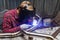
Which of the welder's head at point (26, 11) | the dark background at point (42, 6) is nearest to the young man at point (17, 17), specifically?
the welder's head at point (26, 11)

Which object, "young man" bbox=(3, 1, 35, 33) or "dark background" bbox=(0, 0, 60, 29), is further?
"dark background" bbox=(0, 0, 60, 29)

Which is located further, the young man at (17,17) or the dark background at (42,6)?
the dark background at (42,6)

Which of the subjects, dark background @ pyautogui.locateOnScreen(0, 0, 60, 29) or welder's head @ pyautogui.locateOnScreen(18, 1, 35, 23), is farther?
dark background @ pyautogui.locateOnScreen(0, 0, 60, 29)

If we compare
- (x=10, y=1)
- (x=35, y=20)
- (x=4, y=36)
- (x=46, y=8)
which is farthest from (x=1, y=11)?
(x=4, y=36)

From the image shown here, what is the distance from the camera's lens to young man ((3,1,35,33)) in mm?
2482

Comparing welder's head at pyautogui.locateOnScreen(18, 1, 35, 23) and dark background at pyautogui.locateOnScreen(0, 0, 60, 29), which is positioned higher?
welder's head at pyautogui.locateOnScreen(18, 1, 35, 23)

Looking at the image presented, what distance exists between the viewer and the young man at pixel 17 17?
248 centimetres

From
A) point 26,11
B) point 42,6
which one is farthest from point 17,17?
point 42,6

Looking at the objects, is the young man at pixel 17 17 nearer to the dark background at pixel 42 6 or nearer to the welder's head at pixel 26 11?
the welder's head at pixel 26 11

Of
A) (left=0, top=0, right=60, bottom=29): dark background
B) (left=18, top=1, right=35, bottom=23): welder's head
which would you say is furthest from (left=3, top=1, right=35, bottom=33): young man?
(left=0, top=0, right=60, bottom=29): dark background

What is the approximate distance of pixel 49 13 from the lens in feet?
14.5

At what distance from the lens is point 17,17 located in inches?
103

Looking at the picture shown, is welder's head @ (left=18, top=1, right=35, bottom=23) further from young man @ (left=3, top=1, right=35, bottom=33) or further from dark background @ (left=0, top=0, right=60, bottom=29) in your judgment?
dark background @ (left=0, top=0, right=60, bottom=29)

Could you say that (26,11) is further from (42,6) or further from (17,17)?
(42,6)
